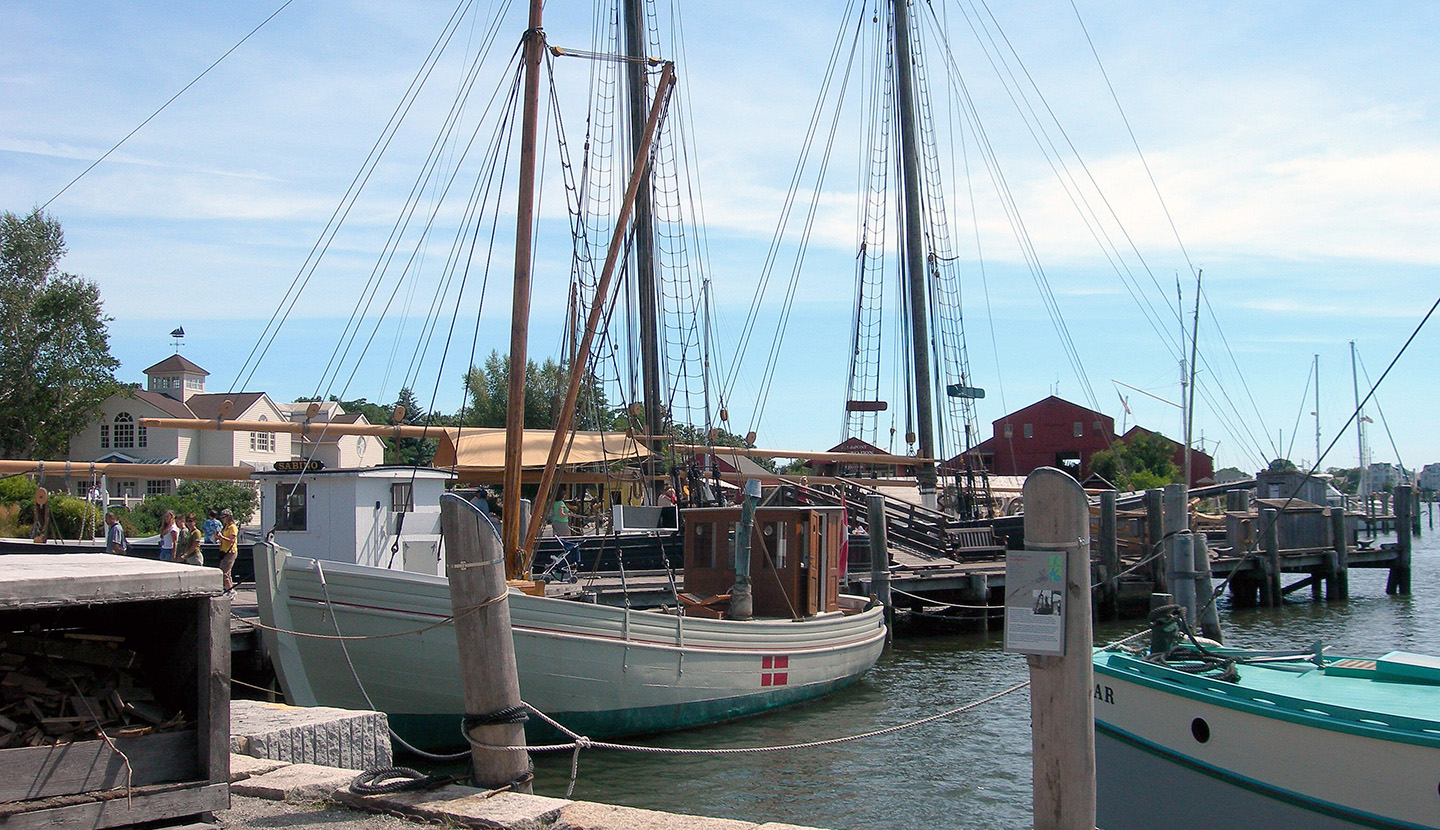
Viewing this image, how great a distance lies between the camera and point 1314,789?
23.8 ft

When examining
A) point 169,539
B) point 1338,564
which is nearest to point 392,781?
point 169,539

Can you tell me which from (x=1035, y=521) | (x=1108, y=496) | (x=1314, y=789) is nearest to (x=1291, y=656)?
(x=1314, y=789)

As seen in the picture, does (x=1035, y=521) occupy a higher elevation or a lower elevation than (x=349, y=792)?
higher

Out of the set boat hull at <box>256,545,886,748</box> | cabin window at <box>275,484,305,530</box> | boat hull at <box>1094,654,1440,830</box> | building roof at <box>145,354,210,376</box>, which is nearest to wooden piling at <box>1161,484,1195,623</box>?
boat hull at <box>256,545,886,748</box>

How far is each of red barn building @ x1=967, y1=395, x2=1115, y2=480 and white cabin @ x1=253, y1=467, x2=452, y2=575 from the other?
57.3 m

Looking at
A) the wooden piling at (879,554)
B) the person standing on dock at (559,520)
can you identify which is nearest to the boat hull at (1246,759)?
the wooden piling at (879,554)

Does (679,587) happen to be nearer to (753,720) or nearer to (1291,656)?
(753,720)

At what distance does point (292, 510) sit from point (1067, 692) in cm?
1427

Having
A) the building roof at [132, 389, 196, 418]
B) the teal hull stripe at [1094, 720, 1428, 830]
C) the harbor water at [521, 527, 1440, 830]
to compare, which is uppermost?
the building roof at [132, 389, 196, 418]

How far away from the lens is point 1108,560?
85.6 feet

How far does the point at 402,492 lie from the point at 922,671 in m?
10.1

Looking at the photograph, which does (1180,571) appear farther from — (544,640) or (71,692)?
(71,692)

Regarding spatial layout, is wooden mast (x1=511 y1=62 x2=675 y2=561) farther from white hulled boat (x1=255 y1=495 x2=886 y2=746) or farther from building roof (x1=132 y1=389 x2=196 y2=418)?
building roof (x1=132 y1=389 x2=196 y2=418)

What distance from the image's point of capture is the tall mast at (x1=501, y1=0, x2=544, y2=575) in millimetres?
12297
